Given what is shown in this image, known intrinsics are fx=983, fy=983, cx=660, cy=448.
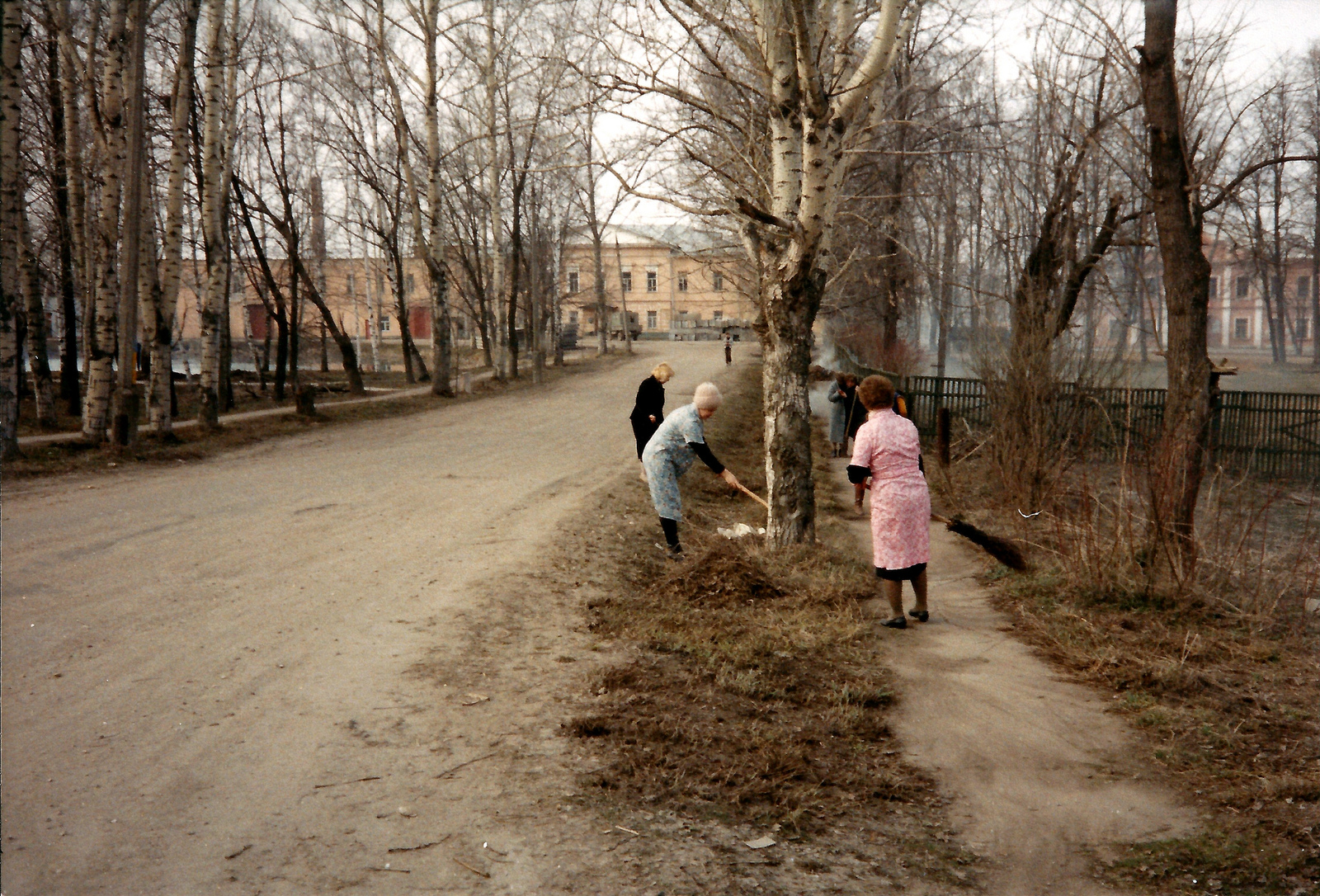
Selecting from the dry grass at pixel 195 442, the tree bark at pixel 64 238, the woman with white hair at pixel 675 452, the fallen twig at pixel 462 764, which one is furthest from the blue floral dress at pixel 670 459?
the tree bark at pixel 64 238

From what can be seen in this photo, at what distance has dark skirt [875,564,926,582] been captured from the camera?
6855 mm

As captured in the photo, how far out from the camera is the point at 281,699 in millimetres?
4766

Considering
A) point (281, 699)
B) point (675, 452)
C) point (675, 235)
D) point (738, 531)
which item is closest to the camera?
point (281, 699)

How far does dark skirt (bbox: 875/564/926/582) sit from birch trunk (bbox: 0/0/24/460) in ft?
33.1

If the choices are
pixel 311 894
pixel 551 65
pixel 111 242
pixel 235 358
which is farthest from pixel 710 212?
pixel 235 358

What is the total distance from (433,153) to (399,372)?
779 inches

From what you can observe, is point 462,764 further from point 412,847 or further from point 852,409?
point 852,409

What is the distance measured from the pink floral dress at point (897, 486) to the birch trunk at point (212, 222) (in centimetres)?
1253

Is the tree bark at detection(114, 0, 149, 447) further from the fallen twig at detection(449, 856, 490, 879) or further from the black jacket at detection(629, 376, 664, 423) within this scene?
the fallen twig at detection(449, 856, 490, 879)

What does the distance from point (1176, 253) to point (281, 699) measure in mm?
7705

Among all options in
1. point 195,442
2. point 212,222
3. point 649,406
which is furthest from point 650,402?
point 212,222

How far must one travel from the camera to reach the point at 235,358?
52.0m

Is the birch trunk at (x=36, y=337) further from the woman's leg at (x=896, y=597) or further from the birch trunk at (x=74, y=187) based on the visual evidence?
the woman's leg at (x=896, y=597)

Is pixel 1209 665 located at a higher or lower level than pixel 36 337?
lower
